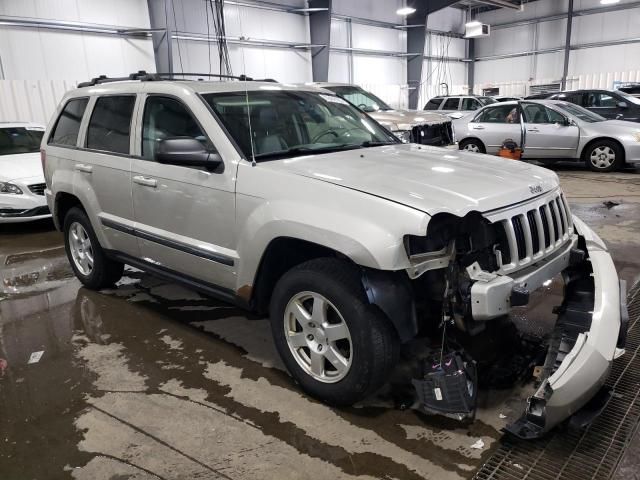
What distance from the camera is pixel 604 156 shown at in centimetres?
979

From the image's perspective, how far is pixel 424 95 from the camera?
23.5m

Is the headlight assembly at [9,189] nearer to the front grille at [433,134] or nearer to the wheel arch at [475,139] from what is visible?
the front grille at [433,134]

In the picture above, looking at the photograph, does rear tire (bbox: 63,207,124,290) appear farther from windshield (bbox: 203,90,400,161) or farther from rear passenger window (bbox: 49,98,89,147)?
windshield (bbox: 203,90,400,161)

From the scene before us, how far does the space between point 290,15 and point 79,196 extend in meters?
14.5

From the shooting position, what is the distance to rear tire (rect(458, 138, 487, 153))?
36.6ft

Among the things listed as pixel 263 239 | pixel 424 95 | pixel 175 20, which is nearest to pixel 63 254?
pixel 263 239

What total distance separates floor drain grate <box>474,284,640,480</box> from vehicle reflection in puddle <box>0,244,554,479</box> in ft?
0.34

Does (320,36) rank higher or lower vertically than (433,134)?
higher

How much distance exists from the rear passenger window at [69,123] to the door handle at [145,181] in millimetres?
1142

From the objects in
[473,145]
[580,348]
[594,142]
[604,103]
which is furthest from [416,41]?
[580,348]

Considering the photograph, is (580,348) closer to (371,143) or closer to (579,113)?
(371,143)

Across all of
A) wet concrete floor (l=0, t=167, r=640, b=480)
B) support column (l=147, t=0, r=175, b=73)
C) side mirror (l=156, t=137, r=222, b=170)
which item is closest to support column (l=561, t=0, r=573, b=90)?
support column (l=147, t=0, r=175, b=73)

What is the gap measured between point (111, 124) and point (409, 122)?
19.8ft

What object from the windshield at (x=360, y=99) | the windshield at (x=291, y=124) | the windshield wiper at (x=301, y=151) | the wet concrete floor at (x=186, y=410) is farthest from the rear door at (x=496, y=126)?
the windshield wiper at (x=301, y=151)
